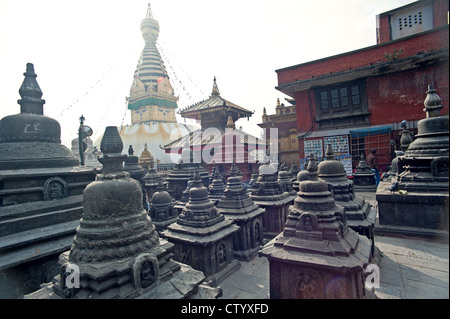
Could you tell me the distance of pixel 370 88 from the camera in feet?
46.1

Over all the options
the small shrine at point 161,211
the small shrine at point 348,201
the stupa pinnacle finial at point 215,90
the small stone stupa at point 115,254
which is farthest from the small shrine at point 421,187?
the stupa pinnacle finial at point 215,90

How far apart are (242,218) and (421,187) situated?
445 centimetres

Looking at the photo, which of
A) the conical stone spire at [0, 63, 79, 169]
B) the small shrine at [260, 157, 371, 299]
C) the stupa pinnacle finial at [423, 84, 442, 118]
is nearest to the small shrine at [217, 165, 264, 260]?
the small shrine at [260, 157, 371, 299]

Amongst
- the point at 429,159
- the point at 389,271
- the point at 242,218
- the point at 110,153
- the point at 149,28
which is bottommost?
the point at 389,271

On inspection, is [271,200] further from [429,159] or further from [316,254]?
[316,254]

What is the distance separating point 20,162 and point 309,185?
6810mm

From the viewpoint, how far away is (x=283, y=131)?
24.7 meters

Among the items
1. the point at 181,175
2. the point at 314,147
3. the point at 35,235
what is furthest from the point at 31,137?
the point at 314,147

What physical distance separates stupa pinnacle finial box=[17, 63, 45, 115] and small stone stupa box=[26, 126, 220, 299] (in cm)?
491

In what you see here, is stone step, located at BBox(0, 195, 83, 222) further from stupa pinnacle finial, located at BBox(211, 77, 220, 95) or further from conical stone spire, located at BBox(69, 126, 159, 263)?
stupa pinnacle finial, located at BBox(211, 77, 220, 95)

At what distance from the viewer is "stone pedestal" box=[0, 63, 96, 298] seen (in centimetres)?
452

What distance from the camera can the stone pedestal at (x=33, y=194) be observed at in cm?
452

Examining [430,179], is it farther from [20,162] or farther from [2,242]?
[20,162]
